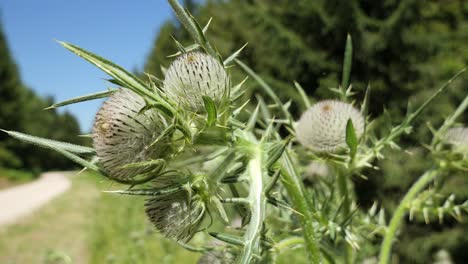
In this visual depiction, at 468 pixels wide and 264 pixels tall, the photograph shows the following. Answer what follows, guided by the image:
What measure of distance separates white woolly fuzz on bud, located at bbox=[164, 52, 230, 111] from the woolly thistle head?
68mm

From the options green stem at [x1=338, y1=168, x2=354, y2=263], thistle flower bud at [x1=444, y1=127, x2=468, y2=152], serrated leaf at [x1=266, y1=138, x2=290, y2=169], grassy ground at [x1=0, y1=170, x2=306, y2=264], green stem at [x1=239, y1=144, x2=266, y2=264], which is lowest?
grassy ground at [x1=0, y1=170, x2=306, y2=264]

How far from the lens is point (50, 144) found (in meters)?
1.00

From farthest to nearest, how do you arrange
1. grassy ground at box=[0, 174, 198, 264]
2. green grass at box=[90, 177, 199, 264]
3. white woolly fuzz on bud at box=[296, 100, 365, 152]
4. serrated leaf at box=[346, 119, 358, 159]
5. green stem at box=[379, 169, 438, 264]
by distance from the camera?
grassy ground at box=[0, 174, 198, 264], green grass at box=[90, 177, 199, 264], white woolly fuzz on bud at box=[296, 100, 365, 152], green stem at box=[379, 169, 438, 264], serrated leaf at box=[346, 119, 358, 159]

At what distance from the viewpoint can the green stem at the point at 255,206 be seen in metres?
0.90

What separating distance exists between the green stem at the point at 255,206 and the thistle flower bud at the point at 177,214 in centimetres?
11

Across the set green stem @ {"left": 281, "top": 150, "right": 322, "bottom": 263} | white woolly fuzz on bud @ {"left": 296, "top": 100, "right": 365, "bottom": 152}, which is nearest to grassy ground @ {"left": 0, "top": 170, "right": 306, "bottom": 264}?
white woolly fuzz on bud @ {"left": 296, "top": 100, "right": 365, "bottom": 152}

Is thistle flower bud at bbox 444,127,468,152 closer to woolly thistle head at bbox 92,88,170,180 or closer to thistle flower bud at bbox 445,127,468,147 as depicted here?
thistle flower bud at bbox 445,127,468,147

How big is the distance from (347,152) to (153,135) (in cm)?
67

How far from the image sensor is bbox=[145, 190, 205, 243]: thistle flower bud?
1.03 m

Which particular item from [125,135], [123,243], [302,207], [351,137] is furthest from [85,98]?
[123,243]

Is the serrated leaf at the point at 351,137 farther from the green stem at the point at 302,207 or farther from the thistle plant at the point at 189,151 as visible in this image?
the green stem at the point at 302,207

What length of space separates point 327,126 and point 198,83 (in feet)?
1.98

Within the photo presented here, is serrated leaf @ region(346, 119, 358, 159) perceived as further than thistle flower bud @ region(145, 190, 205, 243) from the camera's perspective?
Yes

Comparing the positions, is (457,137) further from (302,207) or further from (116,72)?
(116,72)
